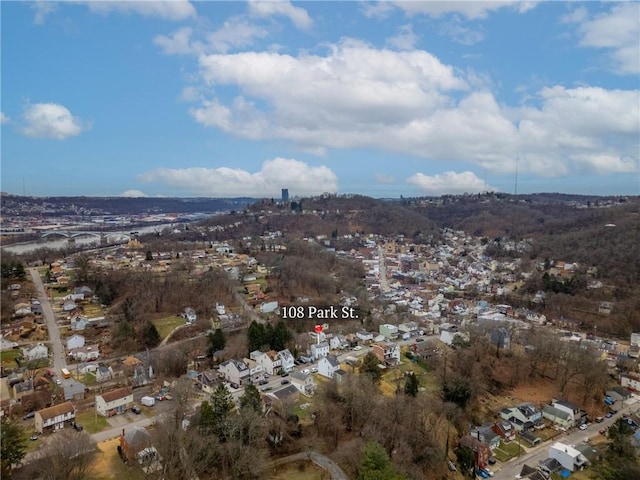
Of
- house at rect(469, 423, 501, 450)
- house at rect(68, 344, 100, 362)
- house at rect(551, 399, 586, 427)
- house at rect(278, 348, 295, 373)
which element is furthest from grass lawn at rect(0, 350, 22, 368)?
house at rect(551, 399, 586, 427)

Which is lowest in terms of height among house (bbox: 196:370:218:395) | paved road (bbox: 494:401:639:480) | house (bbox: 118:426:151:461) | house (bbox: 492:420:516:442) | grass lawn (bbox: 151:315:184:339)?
paved road (bbox: 494:401:639:480)

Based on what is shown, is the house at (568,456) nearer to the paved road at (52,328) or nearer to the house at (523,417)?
the house at (523,417)

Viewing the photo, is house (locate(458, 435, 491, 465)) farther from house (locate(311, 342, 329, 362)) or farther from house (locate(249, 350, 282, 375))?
house (locate(249, 350, 282, 375))

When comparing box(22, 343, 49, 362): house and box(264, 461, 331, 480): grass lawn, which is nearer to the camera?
box(264, 461, 331, 480): grass lawn

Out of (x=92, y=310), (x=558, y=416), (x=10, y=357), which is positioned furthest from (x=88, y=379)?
(x=558, y=416)

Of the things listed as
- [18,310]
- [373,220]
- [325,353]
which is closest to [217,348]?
[325,353]

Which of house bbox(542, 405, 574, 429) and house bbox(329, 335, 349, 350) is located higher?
house bbox(329, 335, 349, 350)

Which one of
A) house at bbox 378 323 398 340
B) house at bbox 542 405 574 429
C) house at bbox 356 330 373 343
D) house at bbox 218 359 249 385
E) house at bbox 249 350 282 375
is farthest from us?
house at bbox 378 323 398 340

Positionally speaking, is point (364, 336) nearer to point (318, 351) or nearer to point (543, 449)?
point (318, 351)
